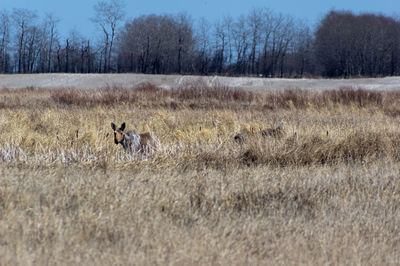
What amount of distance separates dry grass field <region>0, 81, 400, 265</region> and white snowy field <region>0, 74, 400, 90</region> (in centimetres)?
2298

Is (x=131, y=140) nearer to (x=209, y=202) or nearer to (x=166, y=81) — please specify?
(x=209, y=202)

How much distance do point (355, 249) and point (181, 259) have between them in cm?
134

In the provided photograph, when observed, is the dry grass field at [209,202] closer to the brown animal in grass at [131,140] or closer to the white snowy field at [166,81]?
the brown animal in grass at [131,140]

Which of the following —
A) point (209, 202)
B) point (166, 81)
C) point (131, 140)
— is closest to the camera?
point (209, 202)

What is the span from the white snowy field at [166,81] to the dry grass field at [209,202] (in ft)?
75.4

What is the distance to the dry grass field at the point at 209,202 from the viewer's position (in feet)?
10.8

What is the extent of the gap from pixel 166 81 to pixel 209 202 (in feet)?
96.8

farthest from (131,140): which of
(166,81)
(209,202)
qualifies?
(166,81)

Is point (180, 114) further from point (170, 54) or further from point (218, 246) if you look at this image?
point (170, 54)

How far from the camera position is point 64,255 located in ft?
10.2

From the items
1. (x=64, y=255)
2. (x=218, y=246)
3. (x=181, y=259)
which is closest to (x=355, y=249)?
(x=218, y=246)

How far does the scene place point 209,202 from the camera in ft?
14.5

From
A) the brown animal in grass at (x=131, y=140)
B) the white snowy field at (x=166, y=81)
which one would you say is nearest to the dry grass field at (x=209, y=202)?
the brown animal in grass at (x=131, y=140)

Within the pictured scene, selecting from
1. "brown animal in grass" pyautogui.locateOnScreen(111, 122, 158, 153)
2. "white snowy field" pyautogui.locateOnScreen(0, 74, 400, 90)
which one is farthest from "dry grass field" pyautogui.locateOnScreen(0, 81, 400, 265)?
"white snowy field" pyautogui.locateOnScreen(0, 74, 400, 90)
